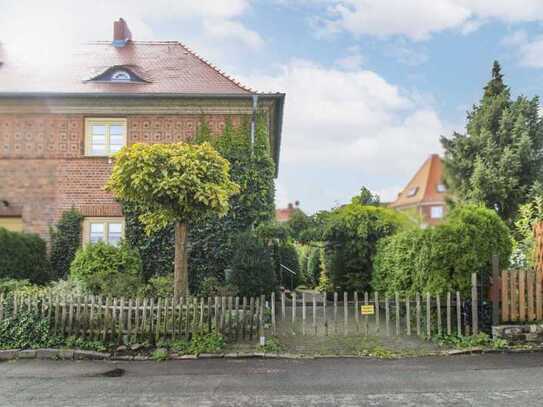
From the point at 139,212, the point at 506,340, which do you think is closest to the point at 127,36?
the point at 139,212

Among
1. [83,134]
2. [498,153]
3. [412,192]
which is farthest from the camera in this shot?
[412,192]

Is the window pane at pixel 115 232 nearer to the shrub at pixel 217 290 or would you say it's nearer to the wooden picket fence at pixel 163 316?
the shrub at pixel 217 290

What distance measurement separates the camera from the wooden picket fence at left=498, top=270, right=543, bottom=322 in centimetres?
892

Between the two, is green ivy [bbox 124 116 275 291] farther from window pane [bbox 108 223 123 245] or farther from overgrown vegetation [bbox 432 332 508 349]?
overgrown vegetation [bbox 432 332 508 349]

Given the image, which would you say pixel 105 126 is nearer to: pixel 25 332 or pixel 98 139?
pixel 98 139

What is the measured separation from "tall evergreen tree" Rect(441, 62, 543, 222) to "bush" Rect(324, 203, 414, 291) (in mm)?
10230

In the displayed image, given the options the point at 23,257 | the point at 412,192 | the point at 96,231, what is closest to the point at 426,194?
the point at 412,192

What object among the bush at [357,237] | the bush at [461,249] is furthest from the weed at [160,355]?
the bush at [357,237]

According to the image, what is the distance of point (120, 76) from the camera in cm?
1552

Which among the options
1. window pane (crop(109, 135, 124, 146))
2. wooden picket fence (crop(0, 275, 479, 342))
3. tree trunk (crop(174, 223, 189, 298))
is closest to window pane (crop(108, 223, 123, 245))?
window pane (crop(109, 135, 124, 146))

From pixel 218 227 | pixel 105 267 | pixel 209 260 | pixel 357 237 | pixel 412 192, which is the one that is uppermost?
pixel 412 192

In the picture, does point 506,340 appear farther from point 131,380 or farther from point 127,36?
point 127,36

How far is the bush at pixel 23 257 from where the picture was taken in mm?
12125

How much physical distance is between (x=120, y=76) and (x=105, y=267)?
641 centimetres
